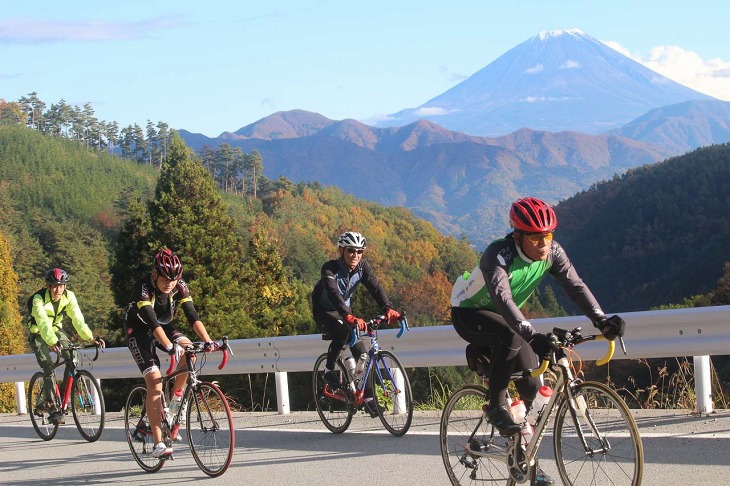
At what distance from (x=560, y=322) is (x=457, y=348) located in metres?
1.18

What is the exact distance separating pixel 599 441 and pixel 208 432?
358cm

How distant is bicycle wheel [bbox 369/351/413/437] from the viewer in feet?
29.4

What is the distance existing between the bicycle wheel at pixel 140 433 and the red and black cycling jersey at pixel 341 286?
1786 mm

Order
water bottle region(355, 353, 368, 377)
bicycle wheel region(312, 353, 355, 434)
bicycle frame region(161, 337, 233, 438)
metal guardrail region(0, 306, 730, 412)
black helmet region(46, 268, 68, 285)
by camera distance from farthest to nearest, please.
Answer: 1. black helmet region(46, 268, 68, 285)
2. bicycle wheel region(312, 353, 355, 434)
3. water bottle region(355, 353, 368, 377)
4. metal guardrail region(0, 306, 730, 412)
5. bicycle frame region(161, 337, 233, 438)

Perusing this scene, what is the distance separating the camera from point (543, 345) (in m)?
5.09

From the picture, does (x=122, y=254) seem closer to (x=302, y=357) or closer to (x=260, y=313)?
(x=260, y=313)

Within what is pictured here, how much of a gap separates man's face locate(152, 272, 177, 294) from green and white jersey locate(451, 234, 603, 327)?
2938 mm

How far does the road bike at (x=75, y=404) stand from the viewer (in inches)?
418

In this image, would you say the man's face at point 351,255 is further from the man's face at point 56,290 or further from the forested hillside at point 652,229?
the forested hillside at point 652,229

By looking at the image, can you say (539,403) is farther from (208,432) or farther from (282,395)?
(282,395)

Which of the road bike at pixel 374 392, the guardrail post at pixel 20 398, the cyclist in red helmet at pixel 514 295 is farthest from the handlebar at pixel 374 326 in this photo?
the guardrail post at pixel 20 398

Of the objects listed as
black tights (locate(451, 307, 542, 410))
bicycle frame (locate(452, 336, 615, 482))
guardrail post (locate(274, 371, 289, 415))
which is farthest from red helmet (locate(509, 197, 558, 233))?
guardrail post (locate(274, 371, 289, 415))

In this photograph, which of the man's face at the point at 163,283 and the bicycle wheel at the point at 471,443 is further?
the man's face at the point at 163,283

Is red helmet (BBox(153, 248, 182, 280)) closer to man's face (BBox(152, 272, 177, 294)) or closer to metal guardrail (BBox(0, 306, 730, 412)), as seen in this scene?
man's face (BBox(152, 272, 177, 294))
